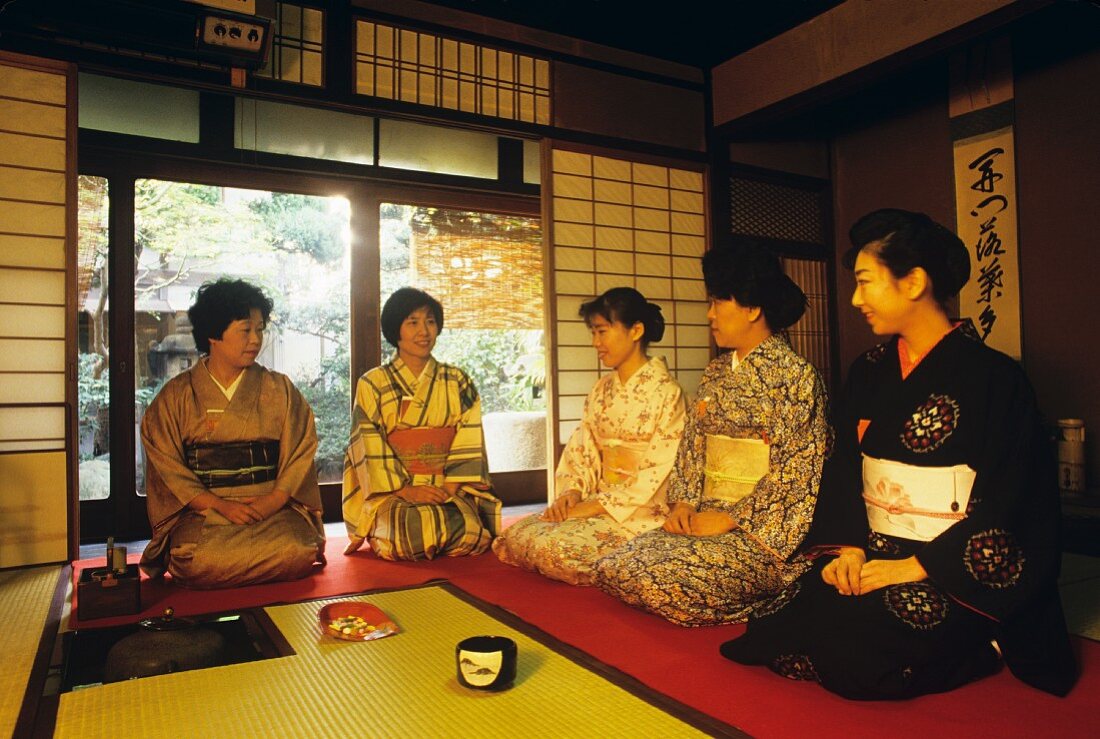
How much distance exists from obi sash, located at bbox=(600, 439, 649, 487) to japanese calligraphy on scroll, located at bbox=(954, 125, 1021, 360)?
104 inches

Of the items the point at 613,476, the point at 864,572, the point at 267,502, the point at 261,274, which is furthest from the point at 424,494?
the point at 261,274

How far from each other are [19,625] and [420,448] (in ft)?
6.02

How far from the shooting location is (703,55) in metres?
5.43

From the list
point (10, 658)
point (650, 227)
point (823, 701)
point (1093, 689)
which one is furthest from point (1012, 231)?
point (10, 658)

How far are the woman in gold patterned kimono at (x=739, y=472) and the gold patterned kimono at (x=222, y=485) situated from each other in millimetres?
1432

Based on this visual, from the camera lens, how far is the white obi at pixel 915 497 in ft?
6.84

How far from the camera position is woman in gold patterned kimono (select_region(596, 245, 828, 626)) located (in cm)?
261

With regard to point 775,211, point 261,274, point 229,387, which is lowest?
point 229,387

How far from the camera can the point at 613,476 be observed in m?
3.55

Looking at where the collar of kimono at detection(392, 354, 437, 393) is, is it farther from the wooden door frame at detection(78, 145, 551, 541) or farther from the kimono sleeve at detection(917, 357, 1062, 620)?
the kimono sleeve at detection(917, 357, 1062, 620)

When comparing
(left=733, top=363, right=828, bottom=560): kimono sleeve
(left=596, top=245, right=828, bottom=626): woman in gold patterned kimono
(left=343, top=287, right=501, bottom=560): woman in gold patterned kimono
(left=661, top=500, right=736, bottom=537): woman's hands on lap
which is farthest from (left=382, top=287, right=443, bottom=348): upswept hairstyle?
(left=733, top=363, right=828, bottom=560): kimono sleeve

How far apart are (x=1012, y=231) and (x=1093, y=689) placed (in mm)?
3490

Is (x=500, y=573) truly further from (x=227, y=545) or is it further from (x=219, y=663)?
(x=219, y=663)

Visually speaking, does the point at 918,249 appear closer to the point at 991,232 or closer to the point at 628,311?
the point at 628,311
